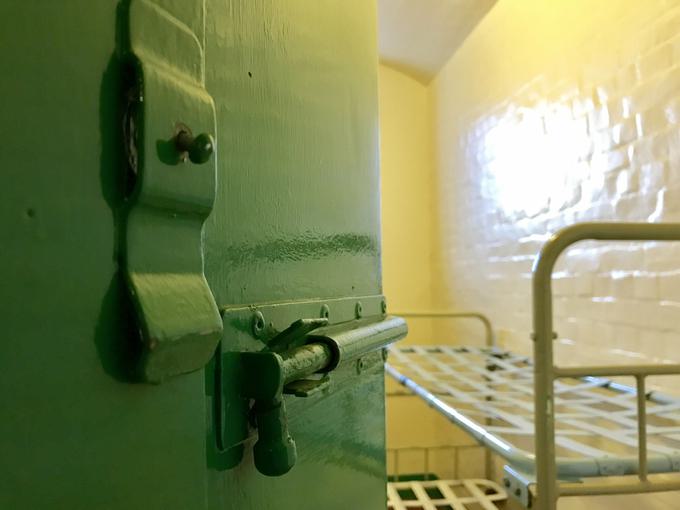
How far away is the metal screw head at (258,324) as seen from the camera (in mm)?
442

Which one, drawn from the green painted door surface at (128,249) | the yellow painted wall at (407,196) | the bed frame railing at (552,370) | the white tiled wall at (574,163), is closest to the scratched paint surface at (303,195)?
the green painted door surface at (128,249)

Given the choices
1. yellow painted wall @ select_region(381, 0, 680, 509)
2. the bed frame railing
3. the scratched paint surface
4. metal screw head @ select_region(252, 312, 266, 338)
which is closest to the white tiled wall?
yellow painted wall @ select_region(381, 0, 680, 509)

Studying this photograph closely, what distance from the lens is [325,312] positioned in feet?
1.92

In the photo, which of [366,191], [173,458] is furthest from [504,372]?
[173,458]

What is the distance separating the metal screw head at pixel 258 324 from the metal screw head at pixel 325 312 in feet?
0.43

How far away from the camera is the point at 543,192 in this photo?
1.89m

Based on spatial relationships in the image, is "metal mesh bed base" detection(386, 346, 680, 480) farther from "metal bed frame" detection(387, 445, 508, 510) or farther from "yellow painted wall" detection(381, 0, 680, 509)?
"metal bed frame" detection(387, 445, 508, 510)

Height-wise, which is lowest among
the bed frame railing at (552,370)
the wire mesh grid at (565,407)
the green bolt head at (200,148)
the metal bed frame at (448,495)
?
the metal bed frame at (448,495)

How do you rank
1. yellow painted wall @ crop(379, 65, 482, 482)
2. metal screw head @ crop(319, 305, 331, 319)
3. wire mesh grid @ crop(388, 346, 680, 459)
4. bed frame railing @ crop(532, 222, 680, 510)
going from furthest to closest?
1. yellow painted wall @ crop(379, 65, 482, 482)
2. wire mesh grid @ crop(388, 346, 680, 459)
3. bed frame railing @ crop(532, 222, 680, 510)
4. metal screw head @ crop(319, 305, 331, 319)

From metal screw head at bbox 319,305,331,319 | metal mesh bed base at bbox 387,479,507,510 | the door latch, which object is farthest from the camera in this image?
metal mesh bed base at bbox 387,479,507,510

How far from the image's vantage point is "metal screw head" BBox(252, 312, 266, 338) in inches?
17.4

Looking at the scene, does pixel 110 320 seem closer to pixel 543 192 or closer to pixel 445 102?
pixel 543 192

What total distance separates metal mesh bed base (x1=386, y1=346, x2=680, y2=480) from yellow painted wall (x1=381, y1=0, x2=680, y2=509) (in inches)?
4.4

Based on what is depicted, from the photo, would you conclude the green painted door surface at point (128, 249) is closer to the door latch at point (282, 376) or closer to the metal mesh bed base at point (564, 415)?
the door latch at point (282, 376)
